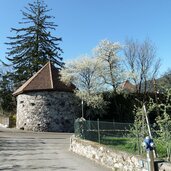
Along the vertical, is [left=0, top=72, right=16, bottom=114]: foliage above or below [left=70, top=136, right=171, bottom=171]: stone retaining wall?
above

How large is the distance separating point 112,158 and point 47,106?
833 inches

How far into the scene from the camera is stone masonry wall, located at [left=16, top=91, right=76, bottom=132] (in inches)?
1225

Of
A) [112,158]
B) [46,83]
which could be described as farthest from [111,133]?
[46,83]

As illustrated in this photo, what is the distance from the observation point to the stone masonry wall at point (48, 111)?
31125 mm

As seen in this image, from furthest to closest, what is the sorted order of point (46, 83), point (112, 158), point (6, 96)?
point (6, 96) → point (46, 83) → point (112, 158)

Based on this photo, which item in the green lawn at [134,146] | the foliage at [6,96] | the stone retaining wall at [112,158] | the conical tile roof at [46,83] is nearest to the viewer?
the stone retaining wall at [112,158]

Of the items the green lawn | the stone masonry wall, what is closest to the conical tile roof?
the stone masonry wall

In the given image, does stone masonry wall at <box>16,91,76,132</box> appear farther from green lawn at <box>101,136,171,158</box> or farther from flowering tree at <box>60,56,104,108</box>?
green lawn at <box>101,136,171,158</box>

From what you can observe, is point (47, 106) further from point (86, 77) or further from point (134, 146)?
point (134, 146)

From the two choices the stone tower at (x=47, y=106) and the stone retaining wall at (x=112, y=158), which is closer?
the stone retaining wall at (x=112, y=158)

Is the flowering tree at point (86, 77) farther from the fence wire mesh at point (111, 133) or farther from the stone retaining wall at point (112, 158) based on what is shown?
the stone retaining wall at point (112, 158)

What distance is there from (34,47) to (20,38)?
312cm

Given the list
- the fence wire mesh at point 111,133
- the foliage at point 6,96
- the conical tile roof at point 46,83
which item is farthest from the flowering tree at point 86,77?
the foliage at point 6,96

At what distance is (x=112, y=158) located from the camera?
1054 centimetres
